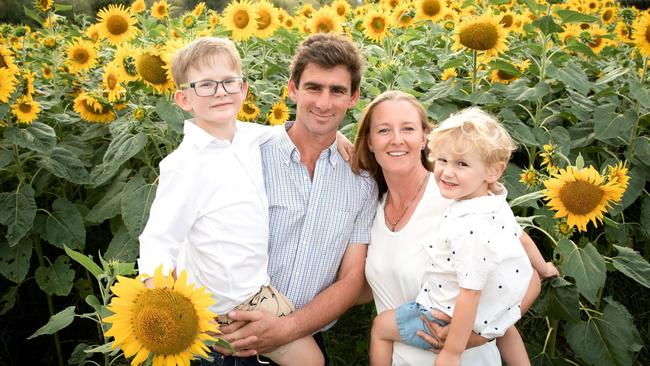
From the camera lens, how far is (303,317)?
239 centimetres

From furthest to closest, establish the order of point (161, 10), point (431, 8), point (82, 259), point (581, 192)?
1. point (161, 10)
2. point (431, 8)
3. point (581, 192)
4. point (82, 259)

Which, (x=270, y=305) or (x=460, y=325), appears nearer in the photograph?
(x=460, y=325)

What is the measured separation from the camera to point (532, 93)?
312 cm

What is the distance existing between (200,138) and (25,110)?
136 cm

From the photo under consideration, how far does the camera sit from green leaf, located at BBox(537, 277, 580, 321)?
251 cm

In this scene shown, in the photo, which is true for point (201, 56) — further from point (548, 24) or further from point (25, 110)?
point (548, 24)

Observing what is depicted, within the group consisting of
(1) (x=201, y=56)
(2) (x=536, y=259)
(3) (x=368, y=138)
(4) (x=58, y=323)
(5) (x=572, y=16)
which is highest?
(1) (x=201, y=56)

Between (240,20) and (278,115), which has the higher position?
(240,20)

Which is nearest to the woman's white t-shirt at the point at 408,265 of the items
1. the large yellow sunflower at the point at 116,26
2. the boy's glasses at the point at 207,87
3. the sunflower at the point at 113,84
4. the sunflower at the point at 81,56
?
the boy's glasses at the point at 207,87

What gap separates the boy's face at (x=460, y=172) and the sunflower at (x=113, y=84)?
5.81 ft

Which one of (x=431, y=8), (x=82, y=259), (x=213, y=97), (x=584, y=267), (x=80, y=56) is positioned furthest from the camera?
(x=431, y=8)

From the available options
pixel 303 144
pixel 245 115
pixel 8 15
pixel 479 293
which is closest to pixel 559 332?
pixel 479 293

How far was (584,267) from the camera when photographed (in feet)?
8.03

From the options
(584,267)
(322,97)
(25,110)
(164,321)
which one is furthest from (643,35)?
(25,110)
